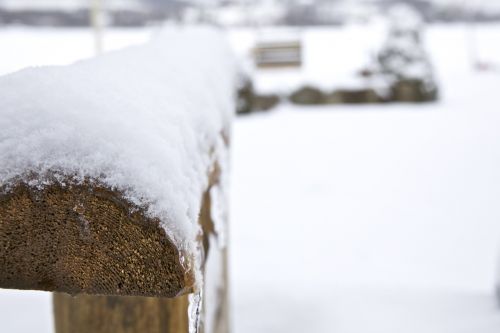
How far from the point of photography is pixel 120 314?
1.09 metres

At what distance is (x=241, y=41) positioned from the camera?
58.2ft

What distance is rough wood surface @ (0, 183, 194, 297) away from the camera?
1.85 feet

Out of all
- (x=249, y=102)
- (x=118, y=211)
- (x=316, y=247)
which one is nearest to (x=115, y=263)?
(x=118, y=211)

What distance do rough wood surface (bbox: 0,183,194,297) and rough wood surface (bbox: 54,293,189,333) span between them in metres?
0.37

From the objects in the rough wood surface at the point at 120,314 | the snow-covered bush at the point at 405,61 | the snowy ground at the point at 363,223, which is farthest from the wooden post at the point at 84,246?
the snow-covered bush at the point at 405,61

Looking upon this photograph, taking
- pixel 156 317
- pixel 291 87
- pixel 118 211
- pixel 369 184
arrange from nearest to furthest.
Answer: pixel 118 211 < pixel 156 317 < pixel 369 184 < pixel 291 87

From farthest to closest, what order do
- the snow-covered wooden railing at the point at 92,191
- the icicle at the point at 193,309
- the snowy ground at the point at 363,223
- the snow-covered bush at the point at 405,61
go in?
1. the snow-covered bush at the point at 405,61
2. the snowy ground at the point at 363,223
3. the icicle at the point at 193,309
4. the snow-covered wooden railing at the point at 92,191

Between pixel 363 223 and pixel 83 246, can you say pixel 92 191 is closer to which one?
pixel 83 246

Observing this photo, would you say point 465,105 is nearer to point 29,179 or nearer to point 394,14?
point 394,14

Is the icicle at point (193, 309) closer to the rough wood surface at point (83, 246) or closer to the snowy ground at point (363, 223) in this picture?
the rough wood surface at point (83, 246)

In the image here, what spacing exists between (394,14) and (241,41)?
7.78 meters

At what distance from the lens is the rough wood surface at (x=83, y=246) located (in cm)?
56

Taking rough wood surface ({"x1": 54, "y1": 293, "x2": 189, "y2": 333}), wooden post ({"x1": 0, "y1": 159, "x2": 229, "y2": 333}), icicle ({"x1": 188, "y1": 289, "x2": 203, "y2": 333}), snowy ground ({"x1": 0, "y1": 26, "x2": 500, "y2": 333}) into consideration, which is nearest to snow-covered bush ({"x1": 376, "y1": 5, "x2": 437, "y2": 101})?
snowy ground ({"x1": 0, "y1": 26, "x2": 500, "y2": 333})

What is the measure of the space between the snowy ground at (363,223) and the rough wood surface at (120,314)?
1.35m
